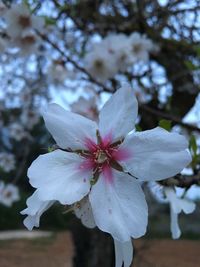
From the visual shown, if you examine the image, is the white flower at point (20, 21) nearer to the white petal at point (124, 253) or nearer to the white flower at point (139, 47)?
the white flower at point (139, 47)

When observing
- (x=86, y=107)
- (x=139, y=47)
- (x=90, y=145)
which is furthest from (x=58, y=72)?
(x=90, y=145)

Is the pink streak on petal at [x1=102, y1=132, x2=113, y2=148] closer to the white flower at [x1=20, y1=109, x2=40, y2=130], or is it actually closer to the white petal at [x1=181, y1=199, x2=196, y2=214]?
the white petal at [x1=181, y1=199, x2=196, y2=214]

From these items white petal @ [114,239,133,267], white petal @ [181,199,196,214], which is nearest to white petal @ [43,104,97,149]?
white petal @ [114,239,133,267]

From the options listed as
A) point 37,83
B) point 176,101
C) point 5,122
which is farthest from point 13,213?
point 176,101

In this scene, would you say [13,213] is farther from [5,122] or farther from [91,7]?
[91,7]

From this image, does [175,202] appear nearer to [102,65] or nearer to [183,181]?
[183,181]
